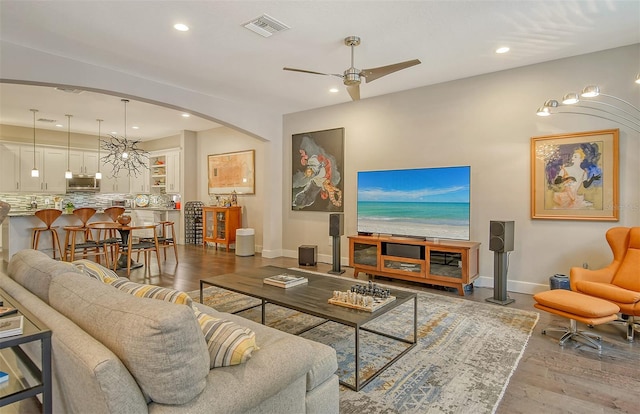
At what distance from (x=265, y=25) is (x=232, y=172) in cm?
502

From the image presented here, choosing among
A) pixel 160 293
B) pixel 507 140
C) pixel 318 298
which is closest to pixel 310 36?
pixel 318 298

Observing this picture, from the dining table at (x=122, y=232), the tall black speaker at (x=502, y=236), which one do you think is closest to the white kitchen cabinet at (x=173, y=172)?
the dining table at (x=122, y=232)

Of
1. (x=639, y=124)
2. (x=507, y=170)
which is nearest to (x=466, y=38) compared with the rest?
(x=507, y=170)

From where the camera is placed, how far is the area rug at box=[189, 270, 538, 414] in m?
2.08

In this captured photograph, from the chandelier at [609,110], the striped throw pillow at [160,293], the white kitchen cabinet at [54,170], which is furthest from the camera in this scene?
the white kitchen cabinet at [54,170]

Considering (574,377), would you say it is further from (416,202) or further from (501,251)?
(416,202)

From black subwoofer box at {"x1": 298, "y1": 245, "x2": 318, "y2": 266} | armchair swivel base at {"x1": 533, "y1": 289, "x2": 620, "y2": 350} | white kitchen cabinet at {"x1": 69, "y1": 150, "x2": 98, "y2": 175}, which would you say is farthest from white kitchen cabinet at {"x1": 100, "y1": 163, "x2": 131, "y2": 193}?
armchair swivel base at {"x1": 533, "y1": 289, "x2": 620, "y2": 350}

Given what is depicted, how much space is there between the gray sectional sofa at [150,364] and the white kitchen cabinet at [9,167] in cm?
821

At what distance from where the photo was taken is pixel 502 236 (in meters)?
3.91

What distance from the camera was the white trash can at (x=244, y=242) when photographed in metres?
6.96

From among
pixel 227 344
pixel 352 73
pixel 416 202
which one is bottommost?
pixel 227 344

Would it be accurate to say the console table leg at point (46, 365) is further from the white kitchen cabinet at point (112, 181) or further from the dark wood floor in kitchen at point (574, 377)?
the white kitchen cabinet at point (112, 181)

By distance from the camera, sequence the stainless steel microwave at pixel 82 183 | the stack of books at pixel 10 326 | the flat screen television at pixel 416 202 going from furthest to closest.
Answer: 1. the stainless steel microwave at pixel 82 183
2. the flat screen television at pixel 416 202
3. the stack of books at pixel 10 326

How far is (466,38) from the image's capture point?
11.6ft
